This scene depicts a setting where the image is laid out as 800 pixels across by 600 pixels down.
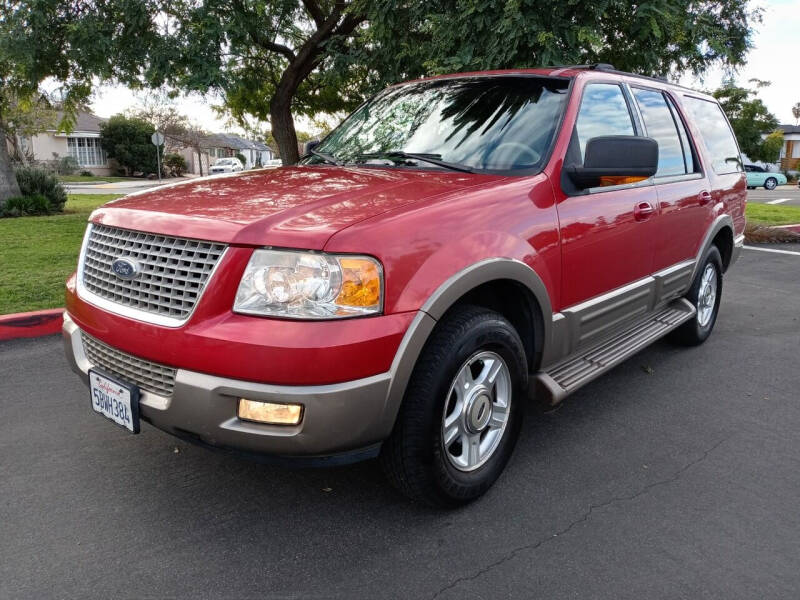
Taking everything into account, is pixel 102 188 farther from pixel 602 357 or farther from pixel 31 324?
pixel 602 357

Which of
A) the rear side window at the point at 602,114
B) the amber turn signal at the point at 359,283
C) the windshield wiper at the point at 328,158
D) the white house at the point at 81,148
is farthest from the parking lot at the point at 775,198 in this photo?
the white house at the point at 81,148

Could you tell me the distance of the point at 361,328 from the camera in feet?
7.25

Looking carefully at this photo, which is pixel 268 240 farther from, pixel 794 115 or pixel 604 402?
pixel 794 115

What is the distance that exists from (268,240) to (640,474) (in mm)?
2102

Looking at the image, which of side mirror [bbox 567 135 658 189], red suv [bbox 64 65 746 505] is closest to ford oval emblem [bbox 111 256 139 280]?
red suv [bbox 64 65 746 505]

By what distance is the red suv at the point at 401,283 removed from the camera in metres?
2.21

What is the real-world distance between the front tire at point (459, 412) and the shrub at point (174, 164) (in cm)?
5236

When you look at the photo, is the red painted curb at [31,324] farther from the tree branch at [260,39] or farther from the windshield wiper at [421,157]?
the tree branch at [260,39]

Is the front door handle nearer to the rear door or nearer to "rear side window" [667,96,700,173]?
the rear door

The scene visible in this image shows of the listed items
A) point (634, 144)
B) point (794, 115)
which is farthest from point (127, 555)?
point (794, 115)

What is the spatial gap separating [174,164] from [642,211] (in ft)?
174

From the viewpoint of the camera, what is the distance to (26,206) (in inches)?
519

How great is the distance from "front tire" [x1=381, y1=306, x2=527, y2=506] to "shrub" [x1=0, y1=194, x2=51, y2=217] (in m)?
13.0

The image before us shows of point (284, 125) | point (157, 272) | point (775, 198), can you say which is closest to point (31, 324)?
point (157, 272)
